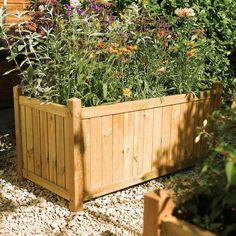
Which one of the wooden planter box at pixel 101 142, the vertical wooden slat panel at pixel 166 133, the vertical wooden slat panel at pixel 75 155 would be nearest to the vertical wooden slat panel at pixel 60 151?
the wooden planter box at pixel 101 142

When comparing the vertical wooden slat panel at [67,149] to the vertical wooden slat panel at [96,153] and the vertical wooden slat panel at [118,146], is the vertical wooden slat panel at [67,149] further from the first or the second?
the vertical wooden slat panel at [118,146]

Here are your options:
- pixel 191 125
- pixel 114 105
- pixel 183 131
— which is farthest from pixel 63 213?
pixel 191 125

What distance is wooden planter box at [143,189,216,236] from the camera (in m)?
1.39

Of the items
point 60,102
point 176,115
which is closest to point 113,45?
point 60,102

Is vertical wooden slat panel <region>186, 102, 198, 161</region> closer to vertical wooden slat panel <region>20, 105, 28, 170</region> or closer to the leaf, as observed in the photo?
vertical wooden slat panel <region>20, 105, 28, 170</region>

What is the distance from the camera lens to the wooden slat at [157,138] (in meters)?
3.32

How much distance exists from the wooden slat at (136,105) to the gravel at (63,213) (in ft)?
2.29

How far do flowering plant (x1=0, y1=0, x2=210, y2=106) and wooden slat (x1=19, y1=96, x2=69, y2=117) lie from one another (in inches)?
2.5

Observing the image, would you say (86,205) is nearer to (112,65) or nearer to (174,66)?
(112,65)

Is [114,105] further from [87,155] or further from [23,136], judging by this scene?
[23,136]

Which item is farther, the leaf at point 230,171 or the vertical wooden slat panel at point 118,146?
the vertical wooden slat panel at point 118,146

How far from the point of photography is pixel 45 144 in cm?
312

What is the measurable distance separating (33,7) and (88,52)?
988 millimetres

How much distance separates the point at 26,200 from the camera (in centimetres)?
311
